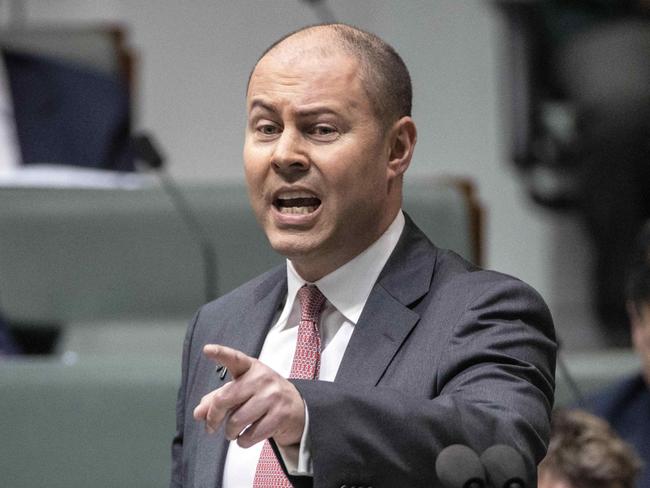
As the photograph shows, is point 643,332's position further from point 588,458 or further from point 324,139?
point 324,139

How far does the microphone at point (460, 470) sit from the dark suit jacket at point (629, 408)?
149 cm

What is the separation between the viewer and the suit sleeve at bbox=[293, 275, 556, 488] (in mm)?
1239

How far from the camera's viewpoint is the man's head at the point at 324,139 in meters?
1.43

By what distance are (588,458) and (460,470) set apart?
1065mm

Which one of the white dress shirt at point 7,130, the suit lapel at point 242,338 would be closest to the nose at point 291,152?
the suit lapel at point 242,338

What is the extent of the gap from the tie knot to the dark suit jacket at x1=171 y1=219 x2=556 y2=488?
0.20 ft

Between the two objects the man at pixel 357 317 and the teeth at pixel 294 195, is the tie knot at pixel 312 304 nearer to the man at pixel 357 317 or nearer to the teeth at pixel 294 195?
the man at pixel 357 317

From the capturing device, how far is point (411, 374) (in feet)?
4.59

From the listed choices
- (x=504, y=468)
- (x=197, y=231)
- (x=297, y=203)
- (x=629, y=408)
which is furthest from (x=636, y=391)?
(x=504, y=468)

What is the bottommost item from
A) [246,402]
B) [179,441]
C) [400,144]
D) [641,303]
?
[641,303]

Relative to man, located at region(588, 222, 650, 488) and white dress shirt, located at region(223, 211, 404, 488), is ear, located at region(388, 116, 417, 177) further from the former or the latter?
man, located at region(588, 222, 650, 488)

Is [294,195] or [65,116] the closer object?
[294,195]

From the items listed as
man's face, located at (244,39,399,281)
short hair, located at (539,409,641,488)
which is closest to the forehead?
man's face, located at (244,39,399,281)

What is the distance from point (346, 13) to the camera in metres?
5.21
